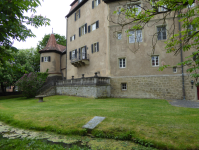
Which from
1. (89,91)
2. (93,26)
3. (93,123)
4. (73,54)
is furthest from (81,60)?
(93,123)

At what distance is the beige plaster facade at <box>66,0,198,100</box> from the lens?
51.7ft

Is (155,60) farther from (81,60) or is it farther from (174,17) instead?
(174,17)

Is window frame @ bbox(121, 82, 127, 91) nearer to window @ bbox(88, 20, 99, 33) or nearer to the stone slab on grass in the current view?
window @ bbox(88, 20, 99, 33)

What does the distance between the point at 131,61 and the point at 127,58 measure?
0.61 metres

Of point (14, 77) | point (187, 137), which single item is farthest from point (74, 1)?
point (187, 137)

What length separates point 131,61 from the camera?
17.4 metres

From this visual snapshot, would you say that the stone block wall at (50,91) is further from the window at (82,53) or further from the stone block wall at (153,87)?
the stone block wall at (153,87)

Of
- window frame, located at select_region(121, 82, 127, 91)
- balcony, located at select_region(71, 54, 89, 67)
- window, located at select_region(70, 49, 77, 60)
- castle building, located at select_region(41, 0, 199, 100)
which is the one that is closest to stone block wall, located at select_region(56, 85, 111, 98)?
castle building, located at select_region(41, 0, 199, 100)

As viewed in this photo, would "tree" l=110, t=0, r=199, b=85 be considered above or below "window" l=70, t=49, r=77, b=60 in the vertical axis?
below

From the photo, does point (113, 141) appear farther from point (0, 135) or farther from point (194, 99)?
point (194, 99)

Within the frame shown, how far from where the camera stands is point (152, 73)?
16.4 meters

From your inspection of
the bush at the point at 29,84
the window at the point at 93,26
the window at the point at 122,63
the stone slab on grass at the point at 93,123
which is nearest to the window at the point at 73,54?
the window at the point at 93,26

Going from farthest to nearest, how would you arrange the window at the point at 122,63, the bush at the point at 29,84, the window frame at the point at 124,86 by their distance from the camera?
the bush at the point at 29,84 < the window at the point at 122,63 < the window frame at the point at 124,86

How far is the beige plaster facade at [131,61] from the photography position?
1575 cm
